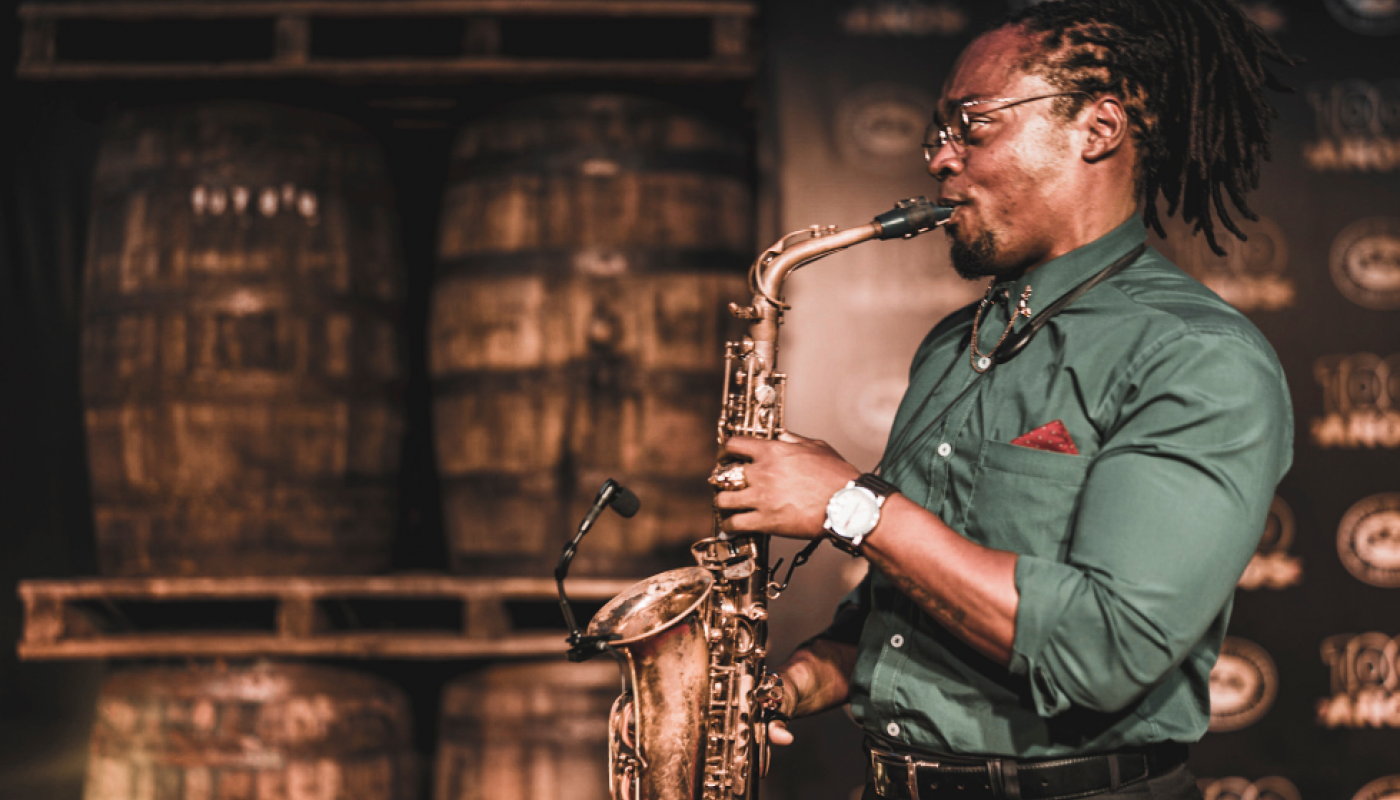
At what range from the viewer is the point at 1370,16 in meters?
3.32

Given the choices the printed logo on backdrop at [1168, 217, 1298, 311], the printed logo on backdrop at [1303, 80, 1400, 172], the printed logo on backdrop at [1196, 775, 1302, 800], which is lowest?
the printed logo on backdrop at [1196, 775, 1302, 800]

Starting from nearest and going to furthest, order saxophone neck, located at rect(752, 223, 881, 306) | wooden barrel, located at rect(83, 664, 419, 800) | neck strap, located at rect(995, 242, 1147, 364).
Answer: neck strap, located at rect(995, 242, 1147, 364) → saxophone neck, located at rect(752, 223, 881, 306) → wooden barrel, located at rect(83, 664, 419, 800)

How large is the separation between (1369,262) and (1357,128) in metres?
0.44

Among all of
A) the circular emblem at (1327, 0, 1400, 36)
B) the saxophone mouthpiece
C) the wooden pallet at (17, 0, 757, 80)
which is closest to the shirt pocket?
the saxophone mouthpiece

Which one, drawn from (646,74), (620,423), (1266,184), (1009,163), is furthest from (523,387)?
(1266,184)

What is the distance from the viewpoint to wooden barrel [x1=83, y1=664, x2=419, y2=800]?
10.2 feet

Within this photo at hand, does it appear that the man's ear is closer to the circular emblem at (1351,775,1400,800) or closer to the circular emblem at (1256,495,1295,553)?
the circular emblem at (1256,495,1295,553)

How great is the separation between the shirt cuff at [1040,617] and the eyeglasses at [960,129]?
71 cm

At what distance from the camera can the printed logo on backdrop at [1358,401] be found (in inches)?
128

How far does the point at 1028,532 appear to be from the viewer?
1.41 metres

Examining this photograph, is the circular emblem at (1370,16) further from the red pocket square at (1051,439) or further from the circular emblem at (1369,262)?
the red pocket square at (1051,439)

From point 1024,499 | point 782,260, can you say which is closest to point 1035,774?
point 1024,499

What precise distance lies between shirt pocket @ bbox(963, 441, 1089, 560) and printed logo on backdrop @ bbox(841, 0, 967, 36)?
237cm

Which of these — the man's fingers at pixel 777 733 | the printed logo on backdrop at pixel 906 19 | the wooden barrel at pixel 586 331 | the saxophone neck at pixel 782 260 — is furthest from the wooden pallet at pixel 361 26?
the man's fingers at pixel 777 733
